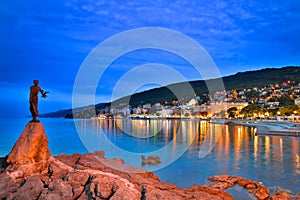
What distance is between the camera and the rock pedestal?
756 centimetres

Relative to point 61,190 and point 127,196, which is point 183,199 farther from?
point 61,190

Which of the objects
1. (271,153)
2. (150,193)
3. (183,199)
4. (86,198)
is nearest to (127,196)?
(150,193)

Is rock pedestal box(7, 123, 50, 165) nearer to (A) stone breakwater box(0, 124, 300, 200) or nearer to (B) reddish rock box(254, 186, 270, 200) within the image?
(A) stone breakwater box(0, 124, 300, 200)

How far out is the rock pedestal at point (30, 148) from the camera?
298 inches

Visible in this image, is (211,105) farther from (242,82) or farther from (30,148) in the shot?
(30,148)

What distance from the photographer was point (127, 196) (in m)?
Answer: 5.79

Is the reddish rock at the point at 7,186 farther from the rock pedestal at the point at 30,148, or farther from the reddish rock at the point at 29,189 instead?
the rock pedestal at the point at 30,148

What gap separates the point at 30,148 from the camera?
771 centimetres

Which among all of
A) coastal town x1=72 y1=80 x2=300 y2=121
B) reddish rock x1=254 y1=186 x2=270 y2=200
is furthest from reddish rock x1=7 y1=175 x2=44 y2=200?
coastal town x1=72 y1=80 x2=300 y2=121

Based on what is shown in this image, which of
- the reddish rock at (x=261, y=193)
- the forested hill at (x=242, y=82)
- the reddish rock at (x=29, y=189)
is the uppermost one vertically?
the forested hill at (x=242, y=82)

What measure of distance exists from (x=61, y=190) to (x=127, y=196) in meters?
1.69

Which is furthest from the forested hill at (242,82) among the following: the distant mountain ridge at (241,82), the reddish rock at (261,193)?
the reddish rock at (261,193)

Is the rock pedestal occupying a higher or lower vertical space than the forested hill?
lower

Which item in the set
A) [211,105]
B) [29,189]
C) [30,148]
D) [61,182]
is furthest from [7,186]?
[211,105]
